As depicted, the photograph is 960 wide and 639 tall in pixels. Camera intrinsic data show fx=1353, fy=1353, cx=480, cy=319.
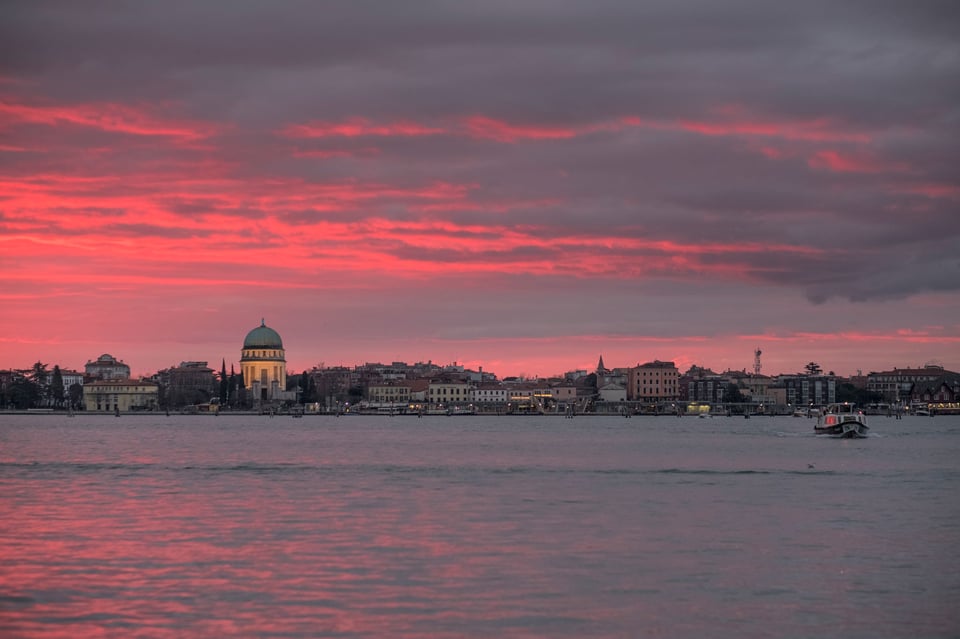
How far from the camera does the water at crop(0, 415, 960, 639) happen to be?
651 inches

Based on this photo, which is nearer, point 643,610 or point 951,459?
point 643,610

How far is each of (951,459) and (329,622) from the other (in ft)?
158

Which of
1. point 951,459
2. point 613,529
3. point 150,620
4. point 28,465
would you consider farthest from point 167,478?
point 951,459

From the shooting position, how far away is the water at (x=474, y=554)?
1655 centimetres

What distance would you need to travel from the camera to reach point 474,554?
72.6ft

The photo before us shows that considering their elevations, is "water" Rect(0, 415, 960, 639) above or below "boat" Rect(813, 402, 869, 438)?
below

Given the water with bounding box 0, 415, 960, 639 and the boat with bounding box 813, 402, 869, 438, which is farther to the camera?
the boat with bounding box 813, 402, 869, 438

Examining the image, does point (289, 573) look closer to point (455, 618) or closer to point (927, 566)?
point (455, 618)

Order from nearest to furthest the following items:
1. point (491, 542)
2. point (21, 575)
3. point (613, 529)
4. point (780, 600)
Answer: point (780, 600) → point (21, 575) → point (491, 542) → point (613, 529)

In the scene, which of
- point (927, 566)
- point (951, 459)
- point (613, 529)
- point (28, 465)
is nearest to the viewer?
point (927, 566)

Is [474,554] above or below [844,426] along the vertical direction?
below

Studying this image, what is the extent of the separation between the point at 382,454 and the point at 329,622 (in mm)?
42721

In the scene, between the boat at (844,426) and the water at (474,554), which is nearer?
the water at (474,554)

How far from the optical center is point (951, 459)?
193 feet
